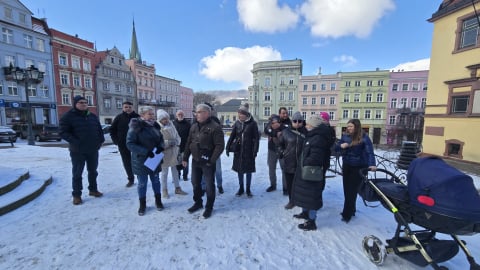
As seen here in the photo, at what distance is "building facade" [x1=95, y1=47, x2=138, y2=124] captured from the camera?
3203 centimetres

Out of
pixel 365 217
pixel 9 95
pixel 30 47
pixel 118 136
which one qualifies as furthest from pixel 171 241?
pixel 30 47

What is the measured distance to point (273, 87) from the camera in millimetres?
41156

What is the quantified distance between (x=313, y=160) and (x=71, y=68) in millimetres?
35433

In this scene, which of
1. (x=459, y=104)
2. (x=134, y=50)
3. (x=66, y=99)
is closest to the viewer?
(x=459, y=104)

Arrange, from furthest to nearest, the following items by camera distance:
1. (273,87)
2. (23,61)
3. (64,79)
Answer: (273,87)
(64,79)
(23,61)

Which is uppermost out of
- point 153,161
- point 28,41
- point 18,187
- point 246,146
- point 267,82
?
point 28,41

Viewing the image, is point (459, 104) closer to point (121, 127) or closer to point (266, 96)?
point (121, 127)

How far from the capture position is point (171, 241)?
286 cm

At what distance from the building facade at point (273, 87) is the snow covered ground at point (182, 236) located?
3691 cm

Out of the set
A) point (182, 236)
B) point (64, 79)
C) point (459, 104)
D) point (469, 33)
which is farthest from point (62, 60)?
point (459, 104)

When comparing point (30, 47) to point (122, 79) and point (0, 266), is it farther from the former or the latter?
point (0, 266)

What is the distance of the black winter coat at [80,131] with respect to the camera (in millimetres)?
3736

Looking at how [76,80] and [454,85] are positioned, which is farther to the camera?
[76,80]

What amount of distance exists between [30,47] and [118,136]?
29.6 m
